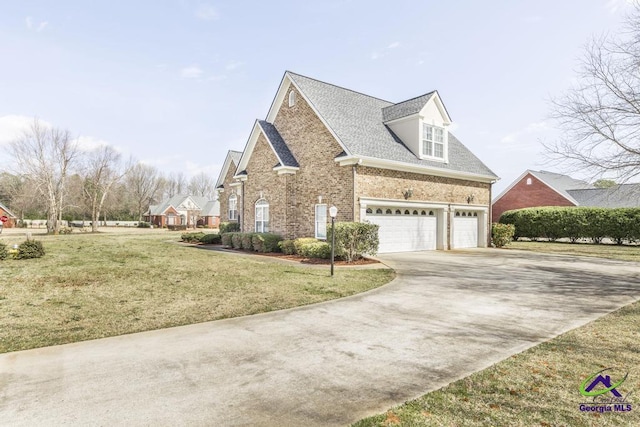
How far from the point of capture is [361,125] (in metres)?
18.9

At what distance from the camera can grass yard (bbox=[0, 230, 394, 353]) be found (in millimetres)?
6141

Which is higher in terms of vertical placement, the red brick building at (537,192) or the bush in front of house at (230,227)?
the red brick building at (537,192)

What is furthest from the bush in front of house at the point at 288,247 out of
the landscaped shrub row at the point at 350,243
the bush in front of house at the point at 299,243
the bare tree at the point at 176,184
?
the bare tree at the point at 176,184

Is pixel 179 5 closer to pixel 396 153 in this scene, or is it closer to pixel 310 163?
pixel 310 163

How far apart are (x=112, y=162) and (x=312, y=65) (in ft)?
149

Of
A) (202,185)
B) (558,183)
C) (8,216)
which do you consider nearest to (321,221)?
(558,183)

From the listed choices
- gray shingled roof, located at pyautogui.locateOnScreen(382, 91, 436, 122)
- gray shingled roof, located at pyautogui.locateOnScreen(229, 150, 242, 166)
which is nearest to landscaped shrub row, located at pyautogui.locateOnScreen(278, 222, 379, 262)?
gray shingled roof, located at pyautogui.locateOnScreen(382, 91, 436, 122)

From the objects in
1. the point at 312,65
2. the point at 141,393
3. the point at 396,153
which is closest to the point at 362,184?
the point at 396,153

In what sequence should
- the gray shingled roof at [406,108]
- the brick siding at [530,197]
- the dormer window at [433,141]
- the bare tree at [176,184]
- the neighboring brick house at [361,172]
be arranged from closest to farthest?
the neighboring brick house at [361,172]
the gray shingled roof at [406,108]
the dormer window at [433,141]
the brick siding at [530,197]
the bare tree at [176,184]

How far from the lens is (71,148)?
39.8 metres

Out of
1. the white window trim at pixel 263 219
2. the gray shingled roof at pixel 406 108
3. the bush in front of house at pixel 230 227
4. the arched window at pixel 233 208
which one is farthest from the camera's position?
the arched window at pixel 233 208

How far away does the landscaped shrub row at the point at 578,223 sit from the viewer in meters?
25.1

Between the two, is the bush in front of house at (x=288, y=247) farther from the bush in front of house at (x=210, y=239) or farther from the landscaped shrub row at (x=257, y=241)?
the bush in front of house at (x=210, y=239)

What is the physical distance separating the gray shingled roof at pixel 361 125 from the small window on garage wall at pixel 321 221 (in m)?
3.44
